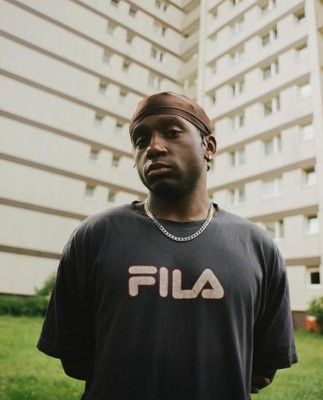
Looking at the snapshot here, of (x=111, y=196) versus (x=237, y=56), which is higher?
(x=237, y=56)

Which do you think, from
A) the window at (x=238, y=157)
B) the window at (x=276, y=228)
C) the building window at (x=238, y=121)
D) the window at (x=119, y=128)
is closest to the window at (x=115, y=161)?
the window at (x=119, y=128)

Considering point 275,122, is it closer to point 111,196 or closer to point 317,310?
point 317,310

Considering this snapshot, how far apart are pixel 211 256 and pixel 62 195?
1569cm

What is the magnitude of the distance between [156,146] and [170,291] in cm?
51

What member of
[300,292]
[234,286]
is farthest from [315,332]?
[234,286]

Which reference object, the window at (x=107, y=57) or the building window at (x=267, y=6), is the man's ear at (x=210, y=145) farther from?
the window at (x=107, y=57)

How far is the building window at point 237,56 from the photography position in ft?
59.8

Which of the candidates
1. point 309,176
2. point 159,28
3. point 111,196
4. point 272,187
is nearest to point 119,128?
point 111,196

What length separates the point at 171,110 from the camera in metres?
1.26

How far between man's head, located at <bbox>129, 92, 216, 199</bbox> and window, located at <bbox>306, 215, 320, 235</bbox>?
42.0ft

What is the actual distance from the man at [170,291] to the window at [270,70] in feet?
54.2

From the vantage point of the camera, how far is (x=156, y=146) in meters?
1.23

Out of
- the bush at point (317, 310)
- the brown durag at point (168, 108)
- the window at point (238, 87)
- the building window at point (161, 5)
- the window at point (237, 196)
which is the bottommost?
the bush at point (317, 310)

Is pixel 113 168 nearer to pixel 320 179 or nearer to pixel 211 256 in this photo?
pixel 320 179
